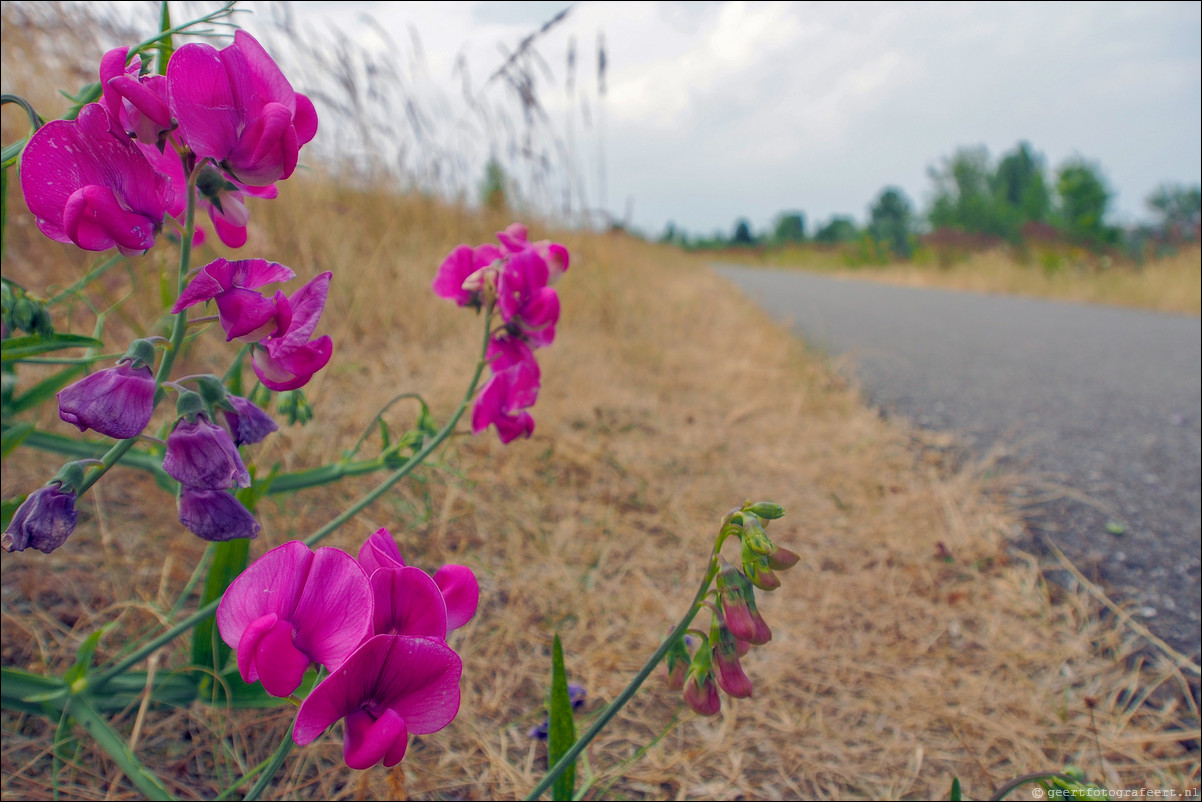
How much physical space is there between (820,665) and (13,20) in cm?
339

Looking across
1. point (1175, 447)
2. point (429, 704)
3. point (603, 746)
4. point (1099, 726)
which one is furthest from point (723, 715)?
point (1175, 447)

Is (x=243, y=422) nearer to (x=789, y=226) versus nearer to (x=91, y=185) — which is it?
(x=91, y=185)

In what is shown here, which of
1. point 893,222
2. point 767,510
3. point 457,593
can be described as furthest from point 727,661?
point 893,222

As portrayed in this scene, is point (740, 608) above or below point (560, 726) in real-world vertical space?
above

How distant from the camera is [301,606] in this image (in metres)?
0.47

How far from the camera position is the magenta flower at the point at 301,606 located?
45cm

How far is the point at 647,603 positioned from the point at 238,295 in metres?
1.18

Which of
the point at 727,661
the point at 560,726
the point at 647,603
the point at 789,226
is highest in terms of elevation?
the point at 789,226

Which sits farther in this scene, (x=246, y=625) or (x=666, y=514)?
(x=666, y=514)

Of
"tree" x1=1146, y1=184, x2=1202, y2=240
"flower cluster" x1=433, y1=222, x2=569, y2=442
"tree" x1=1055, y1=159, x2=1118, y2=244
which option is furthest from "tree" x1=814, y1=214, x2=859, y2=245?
"flower cluster" x1=433, y1=222, x2=569, y2=442

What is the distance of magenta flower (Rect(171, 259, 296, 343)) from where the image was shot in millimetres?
521

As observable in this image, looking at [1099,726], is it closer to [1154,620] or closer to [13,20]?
[1154,620]

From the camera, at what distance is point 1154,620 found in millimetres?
1396

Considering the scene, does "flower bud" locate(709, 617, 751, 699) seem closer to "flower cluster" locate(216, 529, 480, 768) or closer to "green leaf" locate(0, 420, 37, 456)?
"flower cluster" locate(216, 529, 480, 768)
